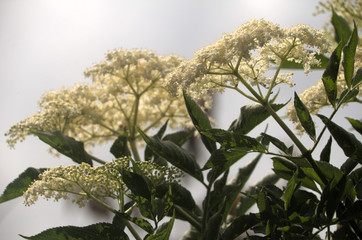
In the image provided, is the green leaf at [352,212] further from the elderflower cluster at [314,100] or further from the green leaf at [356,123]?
the elderflower cluster at [314,100]

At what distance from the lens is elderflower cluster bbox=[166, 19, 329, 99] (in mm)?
746

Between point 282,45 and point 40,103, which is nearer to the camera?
point 282,45

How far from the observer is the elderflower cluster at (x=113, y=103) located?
131 centimetres

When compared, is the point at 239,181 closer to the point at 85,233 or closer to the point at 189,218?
the point at 189,218

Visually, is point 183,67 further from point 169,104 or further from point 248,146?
point 169,104

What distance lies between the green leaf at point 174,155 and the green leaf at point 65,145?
0.99 ft

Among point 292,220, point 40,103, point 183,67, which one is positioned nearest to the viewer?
point 292,220

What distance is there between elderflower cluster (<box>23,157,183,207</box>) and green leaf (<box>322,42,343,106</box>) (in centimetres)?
34

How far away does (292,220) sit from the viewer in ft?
2.06

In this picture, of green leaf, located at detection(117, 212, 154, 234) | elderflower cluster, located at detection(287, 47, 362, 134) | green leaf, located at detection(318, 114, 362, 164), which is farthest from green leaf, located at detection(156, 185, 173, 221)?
elderflower cluster, located at detection(287, 47, 362, 134)

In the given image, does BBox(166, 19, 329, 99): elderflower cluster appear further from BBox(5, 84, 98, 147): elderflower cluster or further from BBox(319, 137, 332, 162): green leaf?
BBox(5, 84, 98, 147): elderflower cluster

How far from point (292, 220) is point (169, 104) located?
2.91 ft

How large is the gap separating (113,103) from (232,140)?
33.5 inches

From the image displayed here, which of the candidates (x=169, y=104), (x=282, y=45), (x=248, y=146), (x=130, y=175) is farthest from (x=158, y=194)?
(x=169, y=104)
